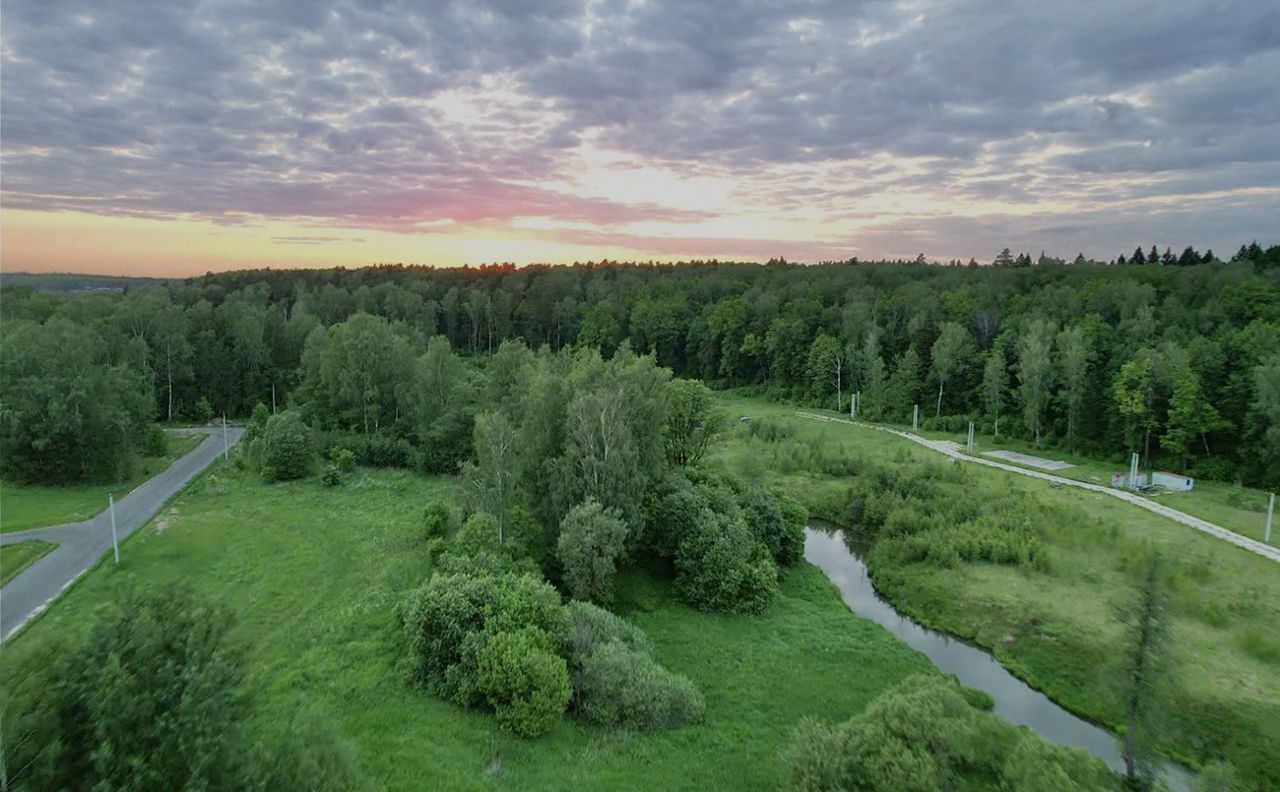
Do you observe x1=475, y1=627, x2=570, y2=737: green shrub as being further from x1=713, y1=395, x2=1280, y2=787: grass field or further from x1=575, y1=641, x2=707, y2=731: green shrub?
x1=713, y1=395, x2=1280, y2=787: grass field

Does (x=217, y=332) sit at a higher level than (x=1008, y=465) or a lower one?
higher

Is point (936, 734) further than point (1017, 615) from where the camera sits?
No

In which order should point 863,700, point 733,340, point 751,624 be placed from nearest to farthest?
point 863,700, point 751,624, point 733,340

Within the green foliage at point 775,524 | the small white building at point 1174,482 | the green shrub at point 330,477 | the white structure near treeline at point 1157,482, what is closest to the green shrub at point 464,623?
the green foliage at point 775,524

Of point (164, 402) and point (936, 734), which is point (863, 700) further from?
point (164, 402)

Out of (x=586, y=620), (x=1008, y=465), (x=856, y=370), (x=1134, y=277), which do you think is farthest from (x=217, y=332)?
(x=1134, y=277)

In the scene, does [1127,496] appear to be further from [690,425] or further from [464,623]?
[464,623]
